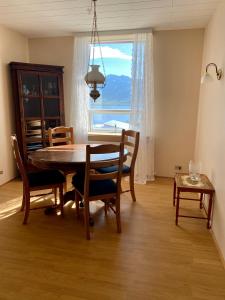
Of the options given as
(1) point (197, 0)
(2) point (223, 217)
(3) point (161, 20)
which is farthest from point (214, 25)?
(2) point (223, 217)

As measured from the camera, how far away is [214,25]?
2809mm

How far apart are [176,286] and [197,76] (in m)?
3.02

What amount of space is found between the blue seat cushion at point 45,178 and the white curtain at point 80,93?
1.48 m

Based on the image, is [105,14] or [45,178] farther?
[105,14]

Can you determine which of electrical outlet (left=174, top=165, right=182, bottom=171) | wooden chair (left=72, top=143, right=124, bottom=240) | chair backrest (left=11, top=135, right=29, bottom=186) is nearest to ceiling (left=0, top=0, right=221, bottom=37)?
chair backrest (left=11, top=135, right=29, bottom=186)

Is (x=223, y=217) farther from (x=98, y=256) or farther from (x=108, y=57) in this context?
(x=108, y=57)

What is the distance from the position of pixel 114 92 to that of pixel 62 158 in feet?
6.70

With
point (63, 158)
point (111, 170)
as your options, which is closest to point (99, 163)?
point (63, 158)

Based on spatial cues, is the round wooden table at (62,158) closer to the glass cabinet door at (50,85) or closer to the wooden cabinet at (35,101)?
the wooden cabinet at (35,101)

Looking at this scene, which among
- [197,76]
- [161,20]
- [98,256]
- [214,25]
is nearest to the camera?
[98,256]

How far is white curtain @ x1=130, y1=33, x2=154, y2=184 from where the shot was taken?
362 cm

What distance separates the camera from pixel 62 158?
8.11 feet

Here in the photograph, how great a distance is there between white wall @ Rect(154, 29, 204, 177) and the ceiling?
Result: 0.23 meters

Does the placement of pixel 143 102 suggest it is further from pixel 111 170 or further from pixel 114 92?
pixel 111 170
